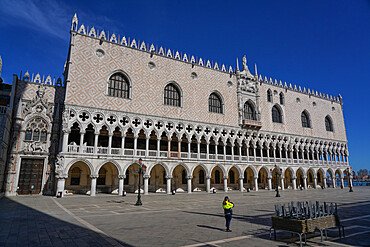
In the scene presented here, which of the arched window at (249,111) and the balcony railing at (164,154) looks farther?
the arched window at (249,111)

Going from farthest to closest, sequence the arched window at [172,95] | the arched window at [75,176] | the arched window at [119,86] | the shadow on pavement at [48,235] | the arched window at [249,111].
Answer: the arched window at [249,111]
the arched window at [172,95]
the arched window at [119,86]
the arched window at [75,176]
the shadow on pavement at [48,235]

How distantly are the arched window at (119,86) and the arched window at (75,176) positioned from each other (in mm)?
8015

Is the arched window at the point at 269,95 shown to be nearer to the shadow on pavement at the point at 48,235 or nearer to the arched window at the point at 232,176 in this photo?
the arched window at the point at 232,176

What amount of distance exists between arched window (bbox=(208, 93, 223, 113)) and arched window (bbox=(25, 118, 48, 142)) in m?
18.0

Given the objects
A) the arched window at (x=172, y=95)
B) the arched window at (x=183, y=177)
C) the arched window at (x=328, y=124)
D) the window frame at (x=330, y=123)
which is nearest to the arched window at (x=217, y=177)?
the arched window at (x=183, y=177)

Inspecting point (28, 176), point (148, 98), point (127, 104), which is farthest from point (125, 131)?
point (28, 176)

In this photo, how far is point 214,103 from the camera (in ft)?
99.7

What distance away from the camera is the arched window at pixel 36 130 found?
2173 cm

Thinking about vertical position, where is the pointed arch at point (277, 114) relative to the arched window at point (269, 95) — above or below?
below

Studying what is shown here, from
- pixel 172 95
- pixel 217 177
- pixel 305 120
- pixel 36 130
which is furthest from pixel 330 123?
pixel 36 130

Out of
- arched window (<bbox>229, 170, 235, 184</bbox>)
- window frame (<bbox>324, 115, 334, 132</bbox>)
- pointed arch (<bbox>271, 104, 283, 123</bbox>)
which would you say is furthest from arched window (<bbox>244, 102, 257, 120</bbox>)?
window frame (<bbox>324, 115, 334, 132</bbox>)

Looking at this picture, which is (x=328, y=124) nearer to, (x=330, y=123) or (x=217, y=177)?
(x=330, y=123)

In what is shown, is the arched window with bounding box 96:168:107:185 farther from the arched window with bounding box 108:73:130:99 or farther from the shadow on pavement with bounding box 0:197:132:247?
the shadow on pavement with bounding box 0:197:132:247

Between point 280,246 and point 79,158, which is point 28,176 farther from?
point 280,246
